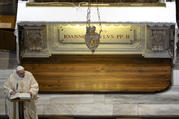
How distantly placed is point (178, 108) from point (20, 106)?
3378 mm

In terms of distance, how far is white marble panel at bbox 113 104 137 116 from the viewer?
12980mm

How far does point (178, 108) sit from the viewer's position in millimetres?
13250

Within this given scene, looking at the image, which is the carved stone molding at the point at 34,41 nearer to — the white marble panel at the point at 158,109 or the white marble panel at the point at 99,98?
the white marble panel at the point at 99,98

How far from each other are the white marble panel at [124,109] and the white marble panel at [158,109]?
124 mm

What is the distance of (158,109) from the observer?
43.3 ft

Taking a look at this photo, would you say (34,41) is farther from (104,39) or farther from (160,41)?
(160,41)

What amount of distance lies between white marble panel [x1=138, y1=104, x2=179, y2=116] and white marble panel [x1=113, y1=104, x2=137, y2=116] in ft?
0.41

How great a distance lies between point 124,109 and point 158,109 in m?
0.70

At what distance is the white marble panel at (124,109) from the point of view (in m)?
13.0

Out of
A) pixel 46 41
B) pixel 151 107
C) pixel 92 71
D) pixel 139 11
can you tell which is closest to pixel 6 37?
pixel 46 41

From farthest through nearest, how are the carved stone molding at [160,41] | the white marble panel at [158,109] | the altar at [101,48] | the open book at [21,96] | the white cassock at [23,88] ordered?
the carved stone molding at [160,41] < the altar at [101,48] < the white marble panel at [158,109] < the white cassock at [23,88] < the open book at [21,96]

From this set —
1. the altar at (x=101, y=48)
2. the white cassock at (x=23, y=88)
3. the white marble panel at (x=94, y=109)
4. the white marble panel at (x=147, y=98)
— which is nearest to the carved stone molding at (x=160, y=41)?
the altar at (x=101, y=48)

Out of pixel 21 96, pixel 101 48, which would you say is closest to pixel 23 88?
pixel 21 96

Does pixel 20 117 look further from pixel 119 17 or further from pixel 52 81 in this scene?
pixel 119 17
